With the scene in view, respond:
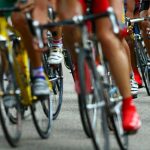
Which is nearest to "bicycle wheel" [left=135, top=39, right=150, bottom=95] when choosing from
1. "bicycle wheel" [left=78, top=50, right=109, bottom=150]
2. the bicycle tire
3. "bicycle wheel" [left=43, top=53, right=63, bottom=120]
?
"bicycle wheel" [left=43, top=53, right=63, bottom=120]

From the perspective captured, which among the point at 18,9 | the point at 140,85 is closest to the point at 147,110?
the point at 140,85

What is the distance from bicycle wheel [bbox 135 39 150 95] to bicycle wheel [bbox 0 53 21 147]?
13.1 ft

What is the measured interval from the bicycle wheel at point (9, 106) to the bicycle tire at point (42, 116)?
192mm

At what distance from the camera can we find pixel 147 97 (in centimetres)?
900

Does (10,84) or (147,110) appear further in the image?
(147,110)

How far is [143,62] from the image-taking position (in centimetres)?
923

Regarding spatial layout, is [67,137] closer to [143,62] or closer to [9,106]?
[9,106]

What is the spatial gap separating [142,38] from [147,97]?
0.90 metres

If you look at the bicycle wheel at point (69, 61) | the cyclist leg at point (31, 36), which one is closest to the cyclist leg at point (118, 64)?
the cyclist leg at point (31, 36)

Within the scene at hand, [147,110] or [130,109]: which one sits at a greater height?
[130,109]

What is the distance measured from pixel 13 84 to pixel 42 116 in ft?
2.68

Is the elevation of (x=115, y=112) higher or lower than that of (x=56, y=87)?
higher

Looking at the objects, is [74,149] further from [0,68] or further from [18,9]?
[18,9]

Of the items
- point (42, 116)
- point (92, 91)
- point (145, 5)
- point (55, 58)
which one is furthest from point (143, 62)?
point (92, 91)
